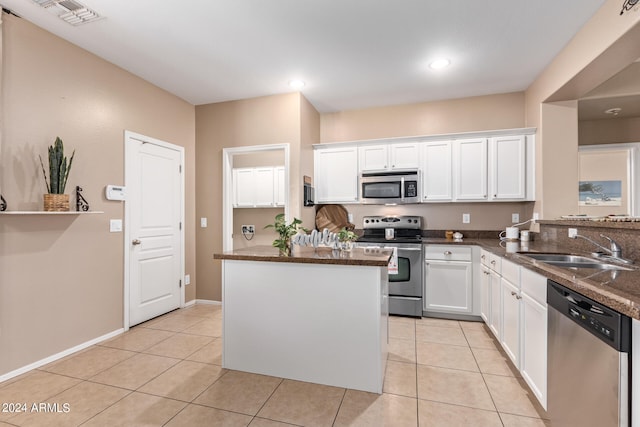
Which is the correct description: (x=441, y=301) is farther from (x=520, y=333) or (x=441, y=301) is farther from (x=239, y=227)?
(x=239, y=227)

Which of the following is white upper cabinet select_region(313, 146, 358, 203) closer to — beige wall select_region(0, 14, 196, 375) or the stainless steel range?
the stainless steel range

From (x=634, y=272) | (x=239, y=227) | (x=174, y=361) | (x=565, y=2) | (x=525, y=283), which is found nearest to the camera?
(x=634, y=272)

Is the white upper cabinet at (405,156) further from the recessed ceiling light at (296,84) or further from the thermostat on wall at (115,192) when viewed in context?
the thermostat on wall at (115,192)

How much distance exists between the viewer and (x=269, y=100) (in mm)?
3830

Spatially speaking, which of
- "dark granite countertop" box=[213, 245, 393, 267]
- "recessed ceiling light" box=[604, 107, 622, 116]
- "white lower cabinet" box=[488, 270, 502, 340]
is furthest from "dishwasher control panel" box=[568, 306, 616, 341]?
"recessed ceiling light" box=[604, 107, 622, 116]

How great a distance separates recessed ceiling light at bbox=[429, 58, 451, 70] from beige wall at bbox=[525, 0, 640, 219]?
1.01 m

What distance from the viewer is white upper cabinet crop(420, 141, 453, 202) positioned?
3.75 m

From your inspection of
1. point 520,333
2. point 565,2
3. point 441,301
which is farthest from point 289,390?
point 565,2

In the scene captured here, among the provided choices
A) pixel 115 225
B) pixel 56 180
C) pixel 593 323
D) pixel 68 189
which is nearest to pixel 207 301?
pixel 115 225

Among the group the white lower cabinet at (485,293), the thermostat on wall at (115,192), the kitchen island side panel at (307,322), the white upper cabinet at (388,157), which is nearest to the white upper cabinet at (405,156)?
the white upper cabinet at (388,157)

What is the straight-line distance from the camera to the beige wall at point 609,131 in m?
3.70

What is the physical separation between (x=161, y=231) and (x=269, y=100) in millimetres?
2133

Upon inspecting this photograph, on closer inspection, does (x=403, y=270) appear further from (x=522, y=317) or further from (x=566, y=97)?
(x=566, y=97)

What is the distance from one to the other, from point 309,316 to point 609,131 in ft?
14.8
